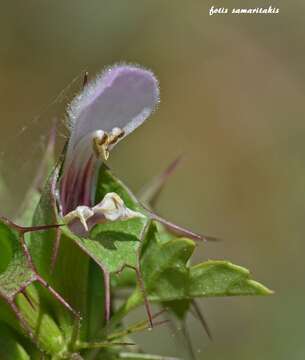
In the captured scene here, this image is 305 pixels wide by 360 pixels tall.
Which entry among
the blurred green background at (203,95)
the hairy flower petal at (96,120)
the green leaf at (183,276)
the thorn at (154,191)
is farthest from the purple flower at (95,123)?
the blurred green background at (203,95)

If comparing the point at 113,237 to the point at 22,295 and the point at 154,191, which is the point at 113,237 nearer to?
the point at 22,295

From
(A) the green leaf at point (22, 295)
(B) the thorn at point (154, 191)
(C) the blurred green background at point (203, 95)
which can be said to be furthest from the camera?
(C) the blurred green background at point (203, 95)

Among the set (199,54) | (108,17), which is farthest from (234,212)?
(108,17)

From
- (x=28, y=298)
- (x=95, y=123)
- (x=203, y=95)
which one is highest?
(x=203, y=95)

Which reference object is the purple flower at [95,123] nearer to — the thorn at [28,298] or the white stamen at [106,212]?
the white stamen at [106,212]

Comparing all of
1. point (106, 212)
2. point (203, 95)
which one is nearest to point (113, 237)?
point (106, 212)
